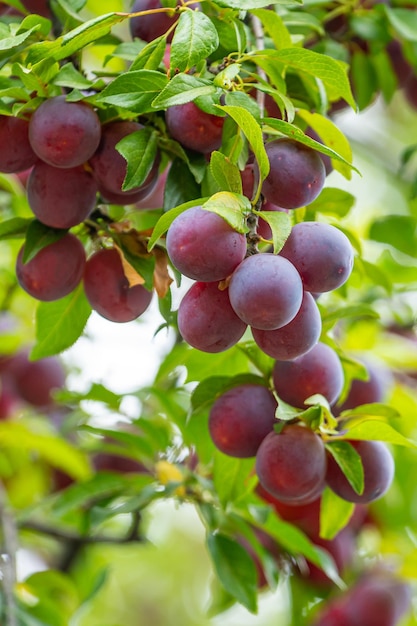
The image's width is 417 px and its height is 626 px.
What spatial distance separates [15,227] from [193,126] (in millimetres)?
222

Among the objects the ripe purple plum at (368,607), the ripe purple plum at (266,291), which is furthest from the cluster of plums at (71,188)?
the ripe purple plum at (368,607)

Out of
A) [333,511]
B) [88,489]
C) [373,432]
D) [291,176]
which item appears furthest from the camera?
[88,489]

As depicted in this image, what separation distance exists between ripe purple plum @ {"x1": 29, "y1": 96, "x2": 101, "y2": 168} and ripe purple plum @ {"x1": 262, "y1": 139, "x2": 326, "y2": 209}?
164 mm

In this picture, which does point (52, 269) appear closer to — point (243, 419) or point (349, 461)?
point (243, 419)

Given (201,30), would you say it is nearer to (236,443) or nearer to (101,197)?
(101,197)

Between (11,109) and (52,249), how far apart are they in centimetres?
14

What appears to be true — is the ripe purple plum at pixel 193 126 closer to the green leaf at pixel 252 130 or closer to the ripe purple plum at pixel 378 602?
the green leaf at pixel 252 130

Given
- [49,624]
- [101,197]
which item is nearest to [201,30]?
[101,197]

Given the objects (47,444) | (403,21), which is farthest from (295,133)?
(47,444)

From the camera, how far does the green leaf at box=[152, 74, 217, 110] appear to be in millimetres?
674

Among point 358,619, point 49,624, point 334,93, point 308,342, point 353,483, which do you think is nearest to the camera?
point 308,342

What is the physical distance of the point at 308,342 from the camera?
0.70 metres

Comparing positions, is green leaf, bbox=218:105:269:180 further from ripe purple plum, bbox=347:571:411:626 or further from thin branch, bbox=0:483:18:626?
ripe purple plum, bbox=347:571:411:626

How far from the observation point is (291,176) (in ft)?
2.39
